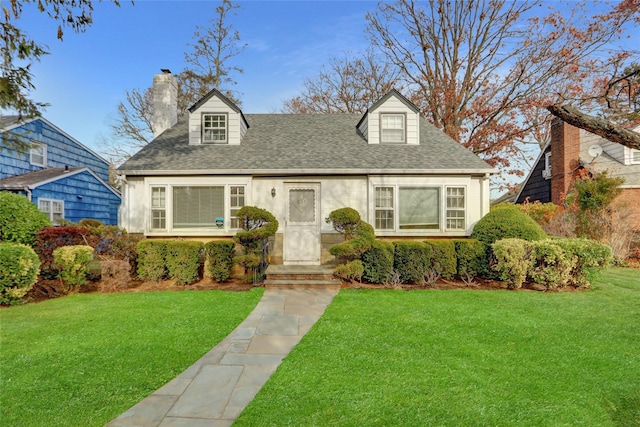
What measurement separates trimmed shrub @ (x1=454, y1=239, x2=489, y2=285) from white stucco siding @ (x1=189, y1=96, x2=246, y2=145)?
8.22 metres

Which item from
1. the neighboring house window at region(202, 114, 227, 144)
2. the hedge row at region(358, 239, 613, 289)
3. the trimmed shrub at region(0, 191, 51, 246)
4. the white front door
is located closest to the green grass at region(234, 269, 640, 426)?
the hedge row at region(358, 239, 613, 289)

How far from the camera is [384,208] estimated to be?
10.0 metres

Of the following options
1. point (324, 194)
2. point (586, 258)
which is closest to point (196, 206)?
point (324, 194)

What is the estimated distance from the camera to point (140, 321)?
555 centimetres

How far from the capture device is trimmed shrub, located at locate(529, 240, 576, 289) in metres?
7.72

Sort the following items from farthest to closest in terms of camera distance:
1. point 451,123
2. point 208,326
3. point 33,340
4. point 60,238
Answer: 1. point 451,123
2. point 60,238
3. point 208,326
4. point 33,340

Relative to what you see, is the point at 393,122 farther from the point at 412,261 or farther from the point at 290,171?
the point at 412,261

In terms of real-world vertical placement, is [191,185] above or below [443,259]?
above

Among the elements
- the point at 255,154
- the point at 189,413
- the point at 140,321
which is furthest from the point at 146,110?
the point at 189,413

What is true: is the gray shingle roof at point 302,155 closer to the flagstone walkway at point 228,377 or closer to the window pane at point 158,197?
the window pane at point 158,197

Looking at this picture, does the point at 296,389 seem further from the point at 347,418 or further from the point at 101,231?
the point at 101,231

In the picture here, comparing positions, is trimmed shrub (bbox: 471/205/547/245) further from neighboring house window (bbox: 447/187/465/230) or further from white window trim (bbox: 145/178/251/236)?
white window trim (bbox: 145/178/251/236)

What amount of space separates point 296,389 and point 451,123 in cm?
1956

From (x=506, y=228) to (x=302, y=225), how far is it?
5.98m
